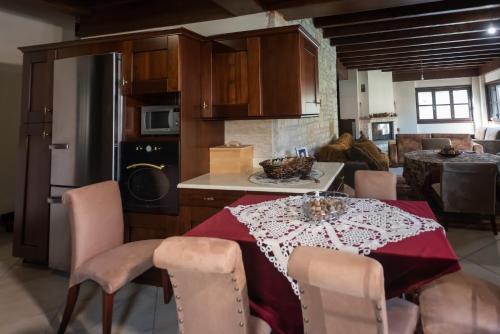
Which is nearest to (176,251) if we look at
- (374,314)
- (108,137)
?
(374,314)

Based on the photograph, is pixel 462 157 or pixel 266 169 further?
pixel 462 157

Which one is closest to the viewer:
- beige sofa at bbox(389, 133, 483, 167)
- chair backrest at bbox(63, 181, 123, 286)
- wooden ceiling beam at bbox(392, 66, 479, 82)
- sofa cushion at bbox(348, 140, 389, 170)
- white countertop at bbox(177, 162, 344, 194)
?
chair backrest at bbox(63, 181, 123, 286)

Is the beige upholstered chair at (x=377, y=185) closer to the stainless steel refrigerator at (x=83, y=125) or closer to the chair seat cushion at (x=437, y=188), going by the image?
the stainless steel refrigerator at (x=83, y=125)

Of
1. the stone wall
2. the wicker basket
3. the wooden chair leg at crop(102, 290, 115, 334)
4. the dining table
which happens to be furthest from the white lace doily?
the dining table

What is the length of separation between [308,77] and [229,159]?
3.28 feet

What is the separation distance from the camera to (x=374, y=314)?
0.81m

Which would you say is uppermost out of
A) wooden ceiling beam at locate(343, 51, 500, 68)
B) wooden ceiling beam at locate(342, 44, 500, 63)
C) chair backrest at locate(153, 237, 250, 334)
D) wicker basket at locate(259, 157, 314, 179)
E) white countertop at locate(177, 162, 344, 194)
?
wooden ceiling beam at locate(343, 51, 500, 68)

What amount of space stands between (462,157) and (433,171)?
57 centimetres

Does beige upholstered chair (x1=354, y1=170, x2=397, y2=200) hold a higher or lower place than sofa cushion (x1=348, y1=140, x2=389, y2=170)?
lower

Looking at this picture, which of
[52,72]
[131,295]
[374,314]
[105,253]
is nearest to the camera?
[374,314]

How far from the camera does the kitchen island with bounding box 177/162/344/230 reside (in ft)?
6.91

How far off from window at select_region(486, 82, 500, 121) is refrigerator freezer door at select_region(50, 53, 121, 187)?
32.2ft

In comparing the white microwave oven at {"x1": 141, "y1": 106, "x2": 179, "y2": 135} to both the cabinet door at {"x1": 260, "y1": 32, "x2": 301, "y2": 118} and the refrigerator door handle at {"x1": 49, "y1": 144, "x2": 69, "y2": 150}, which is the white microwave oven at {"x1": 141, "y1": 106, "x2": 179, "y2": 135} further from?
the cabinet door at {"x1": 260, "y1": 32, "x2": 301, "y2": 118}

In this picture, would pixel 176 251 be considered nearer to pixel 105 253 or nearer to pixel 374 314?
pixel 374 314
